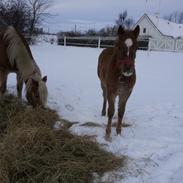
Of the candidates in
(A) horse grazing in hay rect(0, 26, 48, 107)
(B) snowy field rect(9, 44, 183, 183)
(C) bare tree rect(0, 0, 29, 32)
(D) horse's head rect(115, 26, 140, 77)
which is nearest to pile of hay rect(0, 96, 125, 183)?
(B) snowy field rect(9, 44, 183, 183)

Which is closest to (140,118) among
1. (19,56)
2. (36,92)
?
(36,92)

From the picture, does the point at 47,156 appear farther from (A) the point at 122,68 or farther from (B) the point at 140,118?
(B) the point at 140,118

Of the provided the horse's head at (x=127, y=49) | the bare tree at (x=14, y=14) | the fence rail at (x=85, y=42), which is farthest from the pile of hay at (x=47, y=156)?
the fence rail at (x=85, y=42)

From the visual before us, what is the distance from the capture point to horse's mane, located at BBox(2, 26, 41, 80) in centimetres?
532

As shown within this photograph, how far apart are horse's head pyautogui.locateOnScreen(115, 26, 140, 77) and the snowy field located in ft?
3.55

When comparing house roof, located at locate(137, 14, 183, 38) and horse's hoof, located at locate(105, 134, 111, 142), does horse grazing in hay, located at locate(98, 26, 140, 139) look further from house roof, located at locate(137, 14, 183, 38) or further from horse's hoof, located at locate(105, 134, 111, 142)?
house roof, located at locate(137, 14, 183, 38)

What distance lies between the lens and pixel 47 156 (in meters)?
3.53

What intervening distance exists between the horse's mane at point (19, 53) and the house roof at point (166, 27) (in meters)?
36.3

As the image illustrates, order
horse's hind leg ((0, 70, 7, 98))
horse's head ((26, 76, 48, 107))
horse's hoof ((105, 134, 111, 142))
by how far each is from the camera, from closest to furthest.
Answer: horse's hoof ((105, 134, 111, 142)), horse's head ((26, 76, 48, 107)), horse's hind leg ((0, 70, 7, 98))

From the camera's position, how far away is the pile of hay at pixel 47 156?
3246 mm

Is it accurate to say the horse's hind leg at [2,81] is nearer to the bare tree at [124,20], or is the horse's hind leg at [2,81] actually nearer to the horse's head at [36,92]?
the horse's head at [36,92]

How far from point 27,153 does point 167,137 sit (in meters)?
2.21

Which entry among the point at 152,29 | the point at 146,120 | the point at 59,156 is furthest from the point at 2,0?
the point at 152,29

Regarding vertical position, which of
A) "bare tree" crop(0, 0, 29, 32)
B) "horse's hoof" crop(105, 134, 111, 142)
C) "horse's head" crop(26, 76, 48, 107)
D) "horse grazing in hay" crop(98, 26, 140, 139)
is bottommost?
"horse's hoof" crop(105, 134, 111, 142)
